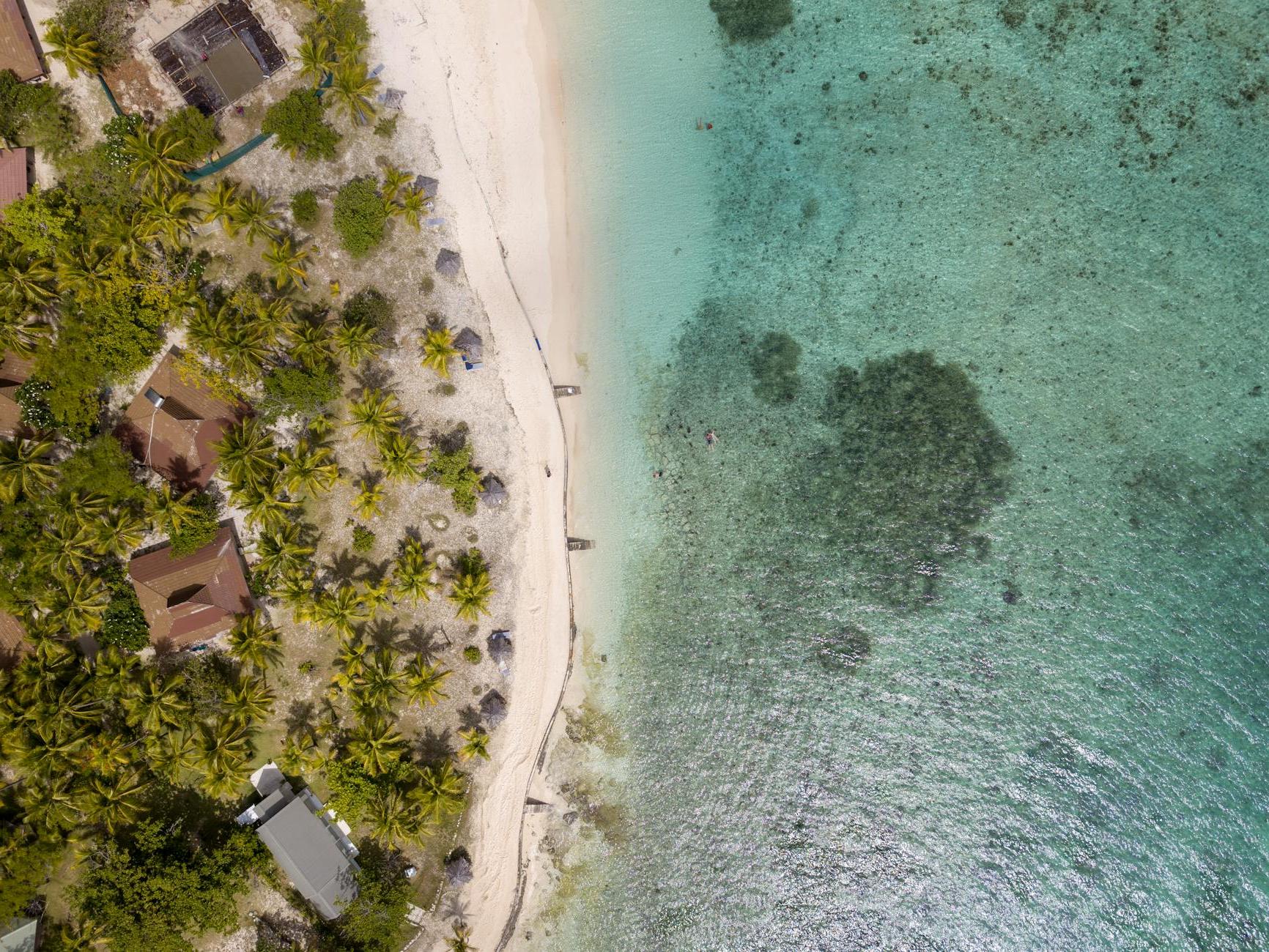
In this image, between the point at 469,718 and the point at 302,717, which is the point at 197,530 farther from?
the point at 469,718

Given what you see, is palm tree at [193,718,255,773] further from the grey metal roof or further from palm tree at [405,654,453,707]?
palm tree at [405,654,453,707]

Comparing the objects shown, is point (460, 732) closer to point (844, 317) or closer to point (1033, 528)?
point (844, 317)

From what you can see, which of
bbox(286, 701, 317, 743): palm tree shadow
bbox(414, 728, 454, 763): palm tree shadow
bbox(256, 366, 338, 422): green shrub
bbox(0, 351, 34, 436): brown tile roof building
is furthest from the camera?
bbox(414, 728, 454, 763): palm tree shadow

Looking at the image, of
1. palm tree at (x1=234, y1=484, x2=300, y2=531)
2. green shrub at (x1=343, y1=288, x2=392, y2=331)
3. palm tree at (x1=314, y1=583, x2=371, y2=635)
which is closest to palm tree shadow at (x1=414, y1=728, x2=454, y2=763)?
palm tree at (x1=314, y1=583, x2=371, y2=635)

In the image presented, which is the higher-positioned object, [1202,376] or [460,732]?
[1202,376]

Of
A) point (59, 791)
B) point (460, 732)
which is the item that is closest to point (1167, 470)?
point (460, 732)

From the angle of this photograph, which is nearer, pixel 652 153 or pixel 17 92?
pixel 17 92
